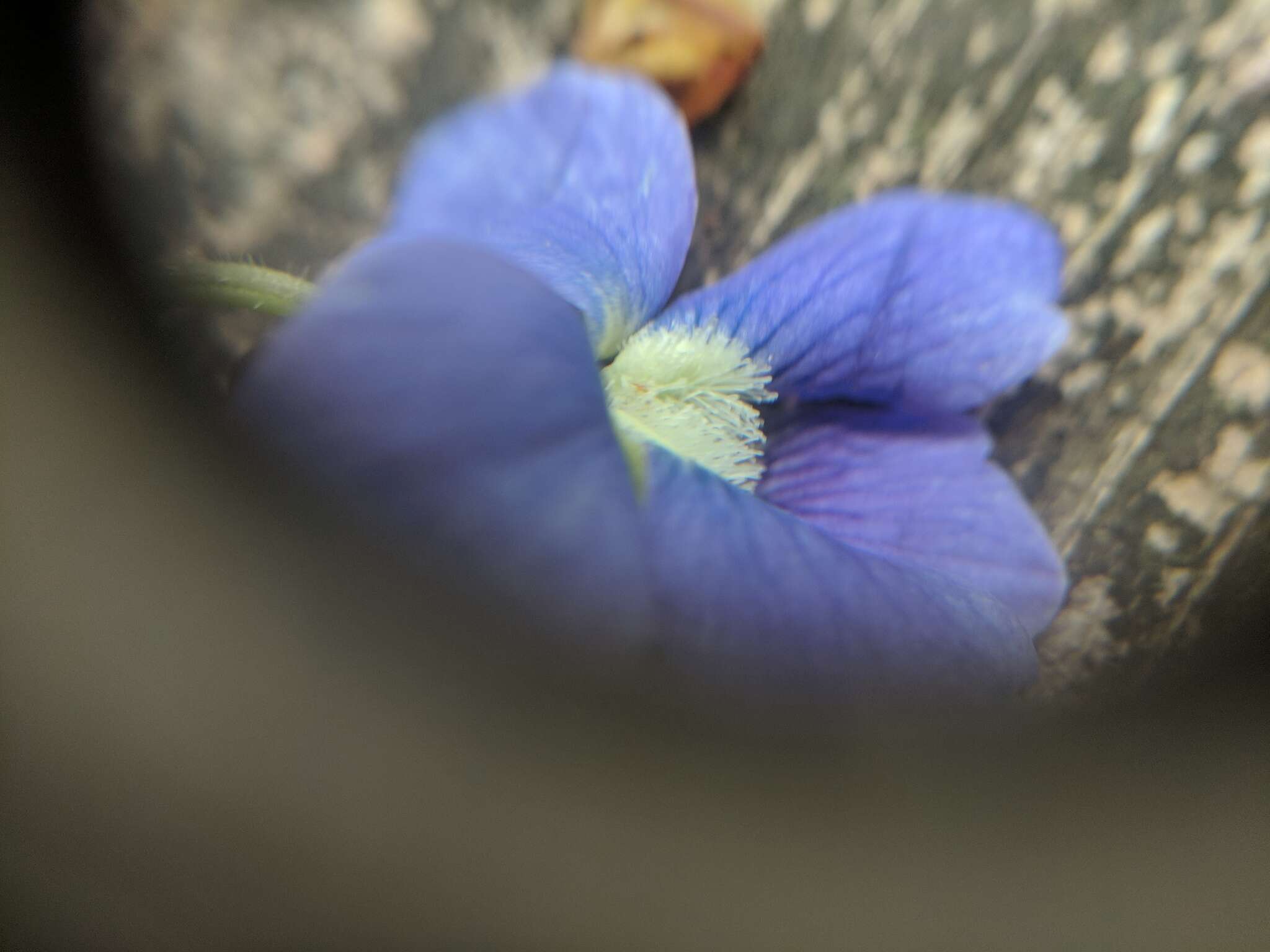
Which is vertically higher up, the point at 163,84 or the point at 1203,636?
the point at 163,84

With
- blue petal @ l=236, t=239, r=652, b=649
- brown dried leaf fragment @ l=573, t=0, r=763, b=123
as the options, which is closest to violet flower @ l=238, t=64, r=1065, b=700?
blue petal @ l=236, t=239, r=652, b=649

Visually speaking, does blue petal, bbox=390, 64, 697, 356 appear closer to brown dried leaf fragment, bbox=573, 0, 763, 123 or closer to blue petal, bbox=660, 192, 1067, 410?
blue petal, bbox=660, 192, 1067, 410

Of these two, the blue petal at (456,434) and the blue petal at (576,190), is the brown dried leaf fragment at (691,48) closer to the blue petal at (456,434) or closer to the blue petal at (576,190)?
the blue petal at (576,190)

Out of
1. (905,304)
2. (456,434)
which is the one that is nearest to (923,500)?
Result: (905,304)

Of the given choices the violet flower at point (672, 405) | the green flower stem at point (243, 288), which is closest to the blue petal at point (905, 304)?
the violet flower at point (672, 405)

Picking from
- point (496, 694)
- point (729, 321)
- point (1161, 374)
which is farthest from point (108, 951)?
point (1161, 374)

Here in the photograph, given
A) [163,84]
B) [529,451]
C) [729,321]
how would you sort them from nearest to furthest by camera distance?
[529,451]
[729,321]
[163,84]

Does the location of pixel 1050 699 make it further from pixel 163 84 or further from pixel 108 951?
pixel 163 84
